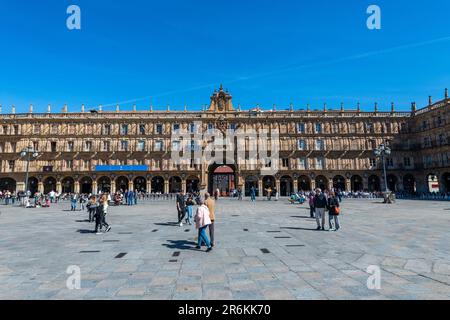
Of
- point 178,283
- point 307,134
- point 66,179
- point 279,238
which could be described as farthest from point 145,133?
point 178,283

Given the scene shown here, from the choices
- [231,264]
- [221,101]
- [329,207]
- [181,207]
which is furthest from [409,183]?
[231,264]

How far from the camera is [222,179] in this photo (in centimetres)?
5944

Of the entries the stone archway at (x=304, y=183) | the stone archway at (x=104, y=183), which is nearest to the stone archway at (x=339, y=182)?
the stone archway at (x=304, y=183)

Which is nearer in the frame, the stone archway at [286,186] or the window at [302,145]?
the window at [302,145]

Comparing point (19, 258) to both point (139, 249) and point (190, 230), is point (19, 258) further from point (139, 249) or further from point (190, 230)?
point (190, 230)

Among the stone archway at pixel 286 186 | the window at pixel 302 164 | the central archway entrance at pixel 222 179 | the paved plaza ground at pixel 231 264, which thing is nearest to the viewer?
the paved plaza ground at pixel 231 264

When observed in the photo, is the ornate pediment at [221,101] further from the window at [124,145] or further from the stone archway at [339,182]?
the stone archway at [339,182]

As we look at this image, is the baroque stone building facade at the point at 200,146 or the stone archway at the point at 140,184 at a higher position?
the baroque stone building facade at the point at 200,146

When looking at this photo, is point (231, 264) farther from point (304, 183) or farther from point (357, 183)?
point (357, 183)

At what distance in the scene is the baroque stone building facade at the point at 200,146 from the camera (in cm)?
5075

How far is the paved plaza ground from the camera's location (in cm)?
520

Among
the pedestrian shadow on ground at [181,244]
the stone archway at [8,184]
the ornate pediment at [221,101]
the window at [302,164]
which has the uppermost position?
the ornate pediment at [221,101]

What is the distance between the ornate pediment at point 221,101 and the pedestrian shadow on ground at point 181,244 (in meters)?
44.7

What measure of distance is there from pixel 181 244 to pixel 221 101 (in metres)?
45.8
